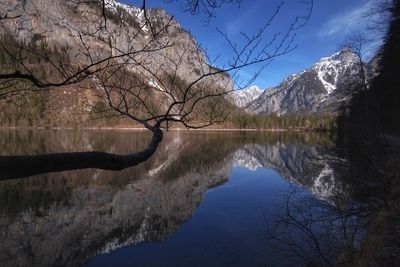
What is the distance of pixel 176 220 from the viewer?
683 inches

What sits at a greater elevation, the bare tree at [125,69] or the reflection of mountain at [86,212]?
the bare tree at [125,69]

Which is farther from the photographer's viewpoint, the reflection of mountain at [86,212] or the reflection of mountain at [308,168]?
the reflection of mountain at [308,168]

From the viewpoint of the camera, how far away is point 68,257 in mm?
12711

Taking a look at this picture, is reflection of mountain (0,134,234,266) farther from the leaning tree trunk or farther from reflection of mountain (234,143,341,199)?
the leaning tree trunk

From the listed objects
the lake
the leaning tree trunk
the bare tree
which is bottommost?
the lake

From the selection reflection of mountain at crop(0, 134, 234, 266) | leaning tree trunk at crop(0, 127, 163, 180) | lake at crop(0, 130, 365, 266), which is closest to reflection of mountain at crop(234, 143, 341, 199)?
lake at crop(0, 130, 365, 266)

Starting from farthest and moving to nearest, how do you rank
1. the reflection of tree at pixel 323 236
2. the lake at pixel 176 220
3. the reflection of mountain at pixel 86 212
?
the reflection of mountain at pixel 86 212, the lake at pixel 176 220, the reflection of tree at pixel 323 236

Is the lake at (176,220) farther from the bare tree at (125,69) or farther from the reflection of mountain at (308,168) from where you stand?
the bare tree at (125,69)

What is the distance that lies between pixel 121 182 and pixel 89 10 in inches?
845

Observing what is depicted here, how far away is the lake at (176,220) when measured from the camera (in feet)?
39.9

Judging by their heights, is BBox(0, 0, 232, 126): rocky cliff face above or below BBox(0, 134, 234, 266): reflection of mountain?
above

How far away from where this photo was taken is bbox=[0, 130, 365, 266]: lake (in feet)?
39.9

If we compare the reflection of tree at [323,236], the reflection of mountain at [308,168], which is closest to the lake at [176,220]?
the reflection of tree at [323,236]

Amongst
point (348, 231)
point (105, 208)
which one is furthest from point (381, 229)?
point (105, 208)
